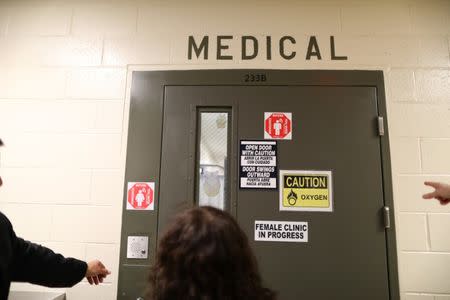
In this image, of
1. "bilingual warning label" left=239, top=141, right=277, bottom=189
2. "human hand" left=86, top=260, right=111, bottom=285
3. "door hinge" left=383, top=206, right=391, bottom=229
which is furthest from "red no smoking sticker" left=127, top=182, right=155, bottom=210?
"door hinge" left=383, top=206, right=391, bottom=229

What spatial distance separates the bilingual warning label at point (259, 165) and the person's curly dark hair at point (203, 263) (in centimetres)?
93

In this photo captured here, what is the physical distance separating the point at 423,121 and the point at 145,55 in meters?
1.60

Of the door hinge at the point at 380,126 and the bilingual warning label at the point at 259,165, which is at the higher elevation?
the door hinge at the point at 380,126

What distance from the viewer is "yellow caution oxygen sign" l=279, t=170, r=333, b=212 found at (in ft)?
5.67

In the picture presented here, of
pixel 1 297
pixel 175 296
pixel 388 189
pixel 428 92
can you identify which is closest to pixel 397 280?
pixel 388 189

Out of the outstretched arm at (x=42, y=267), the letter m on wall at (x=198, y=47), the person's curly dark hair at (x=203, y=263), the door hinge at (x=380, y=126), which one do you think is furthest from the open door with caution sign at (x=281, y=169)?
the person's curly dark hair at (x=203, y=263)

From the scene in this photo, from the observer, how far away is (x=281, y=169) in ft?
5.78

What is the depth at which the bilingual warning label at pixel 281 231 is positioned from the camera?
171 cm

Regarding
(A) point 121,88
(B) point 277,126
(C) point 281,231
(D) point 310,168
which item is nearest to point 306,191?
(D) point 310,168

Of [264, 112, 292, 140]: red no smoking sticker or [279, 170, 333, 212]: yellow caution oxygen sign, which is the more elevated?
[264, 112, 292, 140]: red no smoking sticker

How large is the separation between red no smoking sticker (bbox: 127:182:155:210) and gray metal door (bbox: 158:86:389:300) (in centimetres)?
6

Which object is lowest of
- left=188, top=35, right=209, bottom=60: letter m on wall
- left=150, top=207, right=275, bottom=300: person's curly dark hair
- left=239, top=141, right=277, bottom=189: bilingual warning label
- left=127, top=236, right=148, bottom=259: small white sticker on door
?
left=127, top=236, right=148, bottom=259: small white sticker on door

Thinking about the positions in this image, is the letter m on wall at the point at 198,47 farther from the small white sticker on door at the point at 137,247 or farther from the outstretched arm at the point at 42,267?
the outstretched arm at the point at 42,267

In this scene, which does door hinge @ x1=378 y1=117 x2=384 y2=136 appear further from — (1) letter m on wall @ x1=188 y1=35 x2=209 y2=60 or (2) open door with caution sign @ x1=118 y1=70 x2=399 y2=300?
(1) letter m on wall @ x1=188 y1=35 x2=209 y2=60
